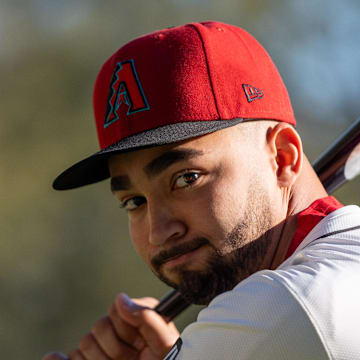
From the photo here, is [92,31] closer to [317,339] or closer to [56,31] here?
[56,31]

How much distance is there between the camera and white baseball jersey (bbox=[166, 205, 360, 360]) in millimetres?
1043

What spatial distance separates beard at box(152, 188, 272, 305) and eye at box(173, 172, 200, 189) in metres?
0.14

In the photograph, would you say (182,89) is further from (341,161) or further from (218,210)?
(341,161)

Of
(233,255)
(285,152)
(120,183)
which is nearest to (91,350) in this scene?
(120,183)

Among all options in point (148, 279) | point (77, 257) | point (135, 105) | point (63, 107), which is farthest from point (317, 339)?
point (63, 107)

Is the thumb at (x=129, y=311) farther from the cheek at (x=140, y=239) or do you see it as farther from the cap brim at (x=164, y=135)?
the cap brim at (x=164, y=135)

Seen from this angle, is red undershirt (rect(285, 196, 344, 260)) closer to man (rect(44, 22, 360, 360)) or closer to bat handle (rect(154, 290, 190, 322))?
man (rect(44, 22, 360, 360))

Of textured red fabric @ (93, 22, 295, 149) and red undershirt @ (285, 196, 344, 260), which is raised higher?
textured red fabric @ (93, 22, 295, 149)

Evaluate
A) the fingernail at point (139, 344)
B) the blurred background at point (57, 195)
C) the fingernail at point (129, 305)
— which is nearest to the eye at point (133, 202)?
the fingernail at point (129, 305)

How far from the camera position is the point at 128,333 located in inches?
84.5

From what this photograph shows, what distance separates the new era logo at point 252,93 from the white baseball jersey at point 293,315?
53cm

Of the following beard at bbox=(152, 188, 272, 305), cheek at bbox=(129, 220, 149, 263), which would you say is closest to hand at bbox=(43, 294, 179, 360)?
cheek at bbox=(129, 220, 149, 263)

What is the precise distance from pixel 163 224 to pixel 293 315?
55cm

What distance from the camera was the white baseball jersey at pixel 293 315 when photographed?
104cm
